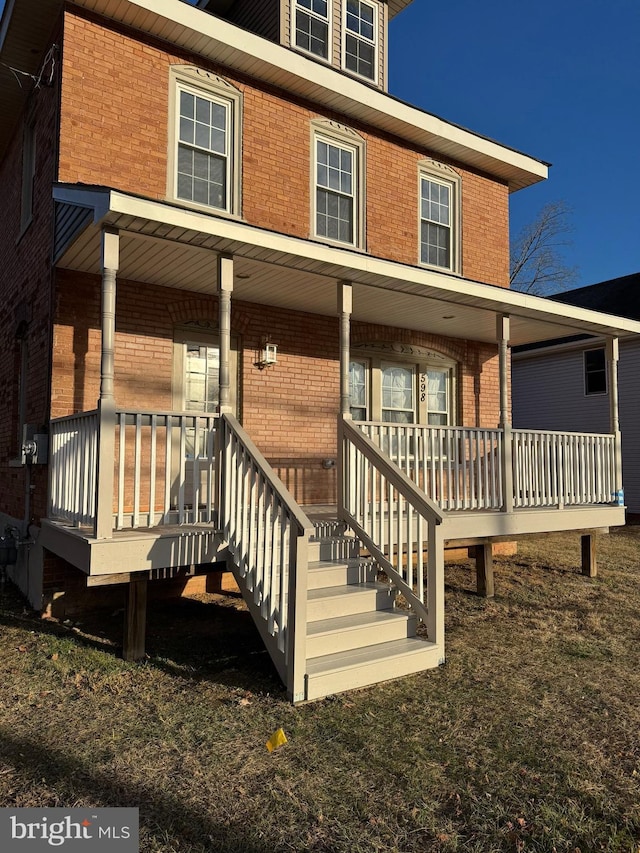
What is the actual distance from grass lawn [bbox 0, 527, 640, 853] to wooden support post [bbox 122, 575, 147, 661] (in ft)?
0.57

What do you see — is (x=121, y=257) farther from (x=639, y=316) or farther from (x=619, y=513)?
(x=639, y=316)

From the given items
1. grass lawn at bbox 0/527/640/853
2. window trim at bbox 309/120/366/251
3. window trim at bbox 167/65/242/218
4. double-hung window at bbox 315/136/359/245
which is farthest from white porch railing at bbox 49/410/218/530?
double-hung window at bbox 315/136/359/245

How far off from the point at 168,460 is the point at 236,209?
4.09 metres

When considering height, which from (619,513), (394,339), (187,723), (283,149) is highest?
(283,149)

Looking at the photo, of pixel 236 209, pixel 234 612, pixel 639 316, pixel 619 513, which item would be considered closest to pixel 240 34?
pixel 236 209

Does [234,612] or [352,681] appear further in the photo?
[234,612]

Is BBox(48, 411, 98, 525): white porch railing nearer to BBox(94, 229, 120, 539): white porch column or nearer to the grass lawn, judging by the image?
BBox(94, 229, 120, 539): white porch column

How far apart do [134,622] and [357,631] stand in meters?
2.00

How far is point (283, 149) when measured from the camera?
8789 mm

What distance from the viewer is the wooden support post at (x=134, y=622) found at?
5621 mm

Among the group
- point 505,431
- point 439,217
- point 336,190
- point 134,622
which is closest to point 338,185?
point 336,190

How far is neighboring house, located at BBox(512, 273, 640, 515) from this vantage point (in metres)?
16.6

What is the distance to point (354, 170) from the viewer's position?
9.59 meters

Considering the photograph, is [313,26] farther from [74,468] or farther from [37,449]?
[74,468]
